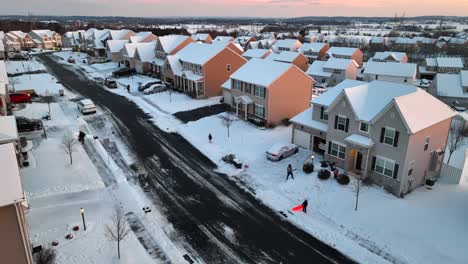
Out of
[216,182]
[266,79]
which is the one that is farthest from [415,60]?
[216,182]

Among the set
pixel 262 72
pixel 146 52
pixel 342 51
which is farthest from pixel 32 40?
pixel 262 72

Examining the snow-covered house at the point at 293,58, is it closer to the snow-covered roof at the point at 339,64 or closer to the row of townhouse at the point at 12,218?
the snow-covered roof at the point at 339,64

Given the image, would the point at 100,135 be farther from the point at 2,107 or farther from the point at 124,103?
the point at 124,103

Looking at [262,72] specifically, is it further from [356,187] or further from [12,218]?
[12,218]

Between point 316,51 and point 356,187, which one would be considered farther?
point 316,51

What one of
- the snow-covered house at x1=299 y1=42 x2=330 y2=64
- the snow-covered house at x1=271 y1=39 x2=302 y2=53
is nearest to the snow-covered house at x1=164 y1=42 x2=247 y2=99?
the snow-covered house at x1=299 y1=42 x2=330 y2=64
